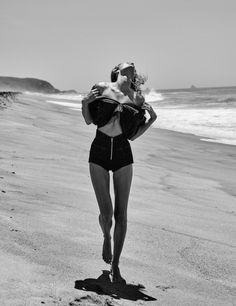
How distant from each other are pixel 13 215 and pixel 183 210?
102 inches

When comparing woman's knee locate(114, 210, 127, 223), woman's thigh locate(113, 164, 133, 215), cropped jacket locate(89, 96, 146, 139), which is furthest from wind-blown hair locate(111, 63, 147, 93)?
woman's knee locate(114, 210, 127, 223)

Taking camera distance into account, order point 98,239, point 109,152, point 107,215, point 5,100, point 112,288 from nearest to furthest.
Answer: point 112,288 → point 109,152 → point 107,215 → point 98,239 → point 5,100

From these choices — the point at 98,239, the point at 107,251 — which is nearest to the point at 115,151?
the point at 107,251

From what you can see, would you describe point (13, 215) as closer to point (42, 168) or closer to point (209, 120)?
point (42, 168)

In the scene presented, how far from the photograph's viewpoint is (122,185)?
431 cm

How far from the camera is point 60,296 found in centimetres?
368

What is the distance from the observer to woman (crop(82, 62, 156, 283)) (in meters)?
4.25

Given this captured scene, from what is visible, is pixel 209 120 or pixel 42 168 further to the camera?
pixel 209 120

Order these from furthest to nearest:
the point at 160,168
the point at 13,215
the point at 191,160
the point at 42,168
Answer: the point at 191,160 < the point at 160,168 < the point at 42,168 < the point at 13,215

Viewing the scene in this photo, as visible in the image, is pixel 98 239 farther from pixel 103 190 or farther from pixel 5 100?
pixel 5 100

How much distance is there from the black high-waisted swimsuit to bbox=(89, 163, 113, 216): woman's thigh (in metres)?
0.04

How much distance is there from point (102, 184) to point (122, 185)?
0.16 metres

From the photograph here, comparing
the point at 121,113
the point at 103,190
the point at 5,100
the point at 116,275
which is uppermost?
the point at 121,113

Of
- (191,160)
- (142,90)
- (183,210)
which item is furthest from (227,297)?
(191,160)
